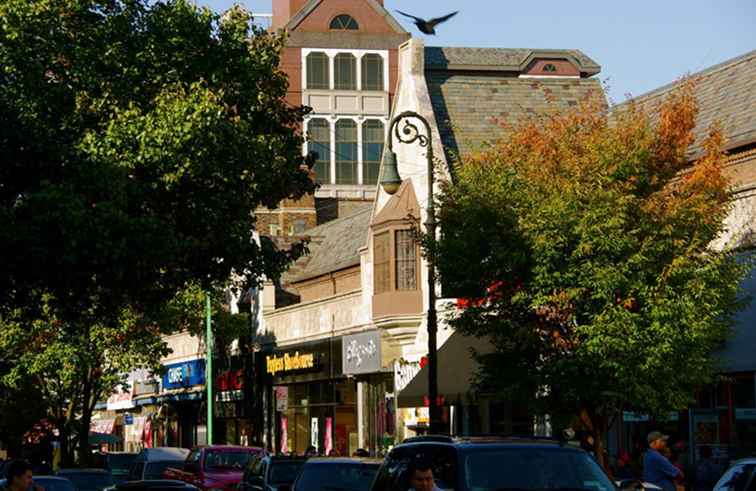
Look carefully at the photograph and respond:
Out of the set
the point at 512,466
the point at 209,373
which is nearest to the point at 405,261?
the point at 209,373

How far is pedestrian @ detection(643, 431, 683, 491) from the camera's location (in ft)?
61.5

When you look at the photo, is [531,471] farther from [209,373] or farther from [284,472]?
[209,373]

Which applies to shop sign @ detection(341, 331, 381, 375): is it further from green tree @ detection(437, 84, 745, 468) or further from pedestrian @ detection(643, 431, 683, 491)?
pedestrian @ detection(643, 431, 683, 491)

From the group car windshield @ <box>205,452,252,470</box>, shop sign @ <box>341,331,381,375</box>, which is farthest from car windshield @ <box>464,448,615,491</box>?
shop sign @ <box>341,331,381,375</box>

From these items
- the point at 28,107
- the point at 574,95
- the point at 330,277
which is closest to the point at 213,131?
the point at 28,107

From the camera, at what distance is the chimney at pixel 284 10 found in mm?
90875

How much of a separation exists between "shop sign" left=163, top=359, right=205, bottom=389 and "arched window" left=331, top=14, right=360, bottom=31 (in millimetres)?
29991

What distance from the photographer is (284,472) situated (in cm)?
2453

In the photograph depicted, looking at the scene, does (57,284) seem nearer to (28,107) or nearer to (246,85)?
(28,107)

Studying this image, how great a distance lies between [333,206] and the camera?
70.7m

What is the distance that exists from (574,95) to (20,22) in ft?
73.3

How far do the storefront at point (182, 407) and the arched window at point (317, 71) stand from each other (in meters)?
25.8

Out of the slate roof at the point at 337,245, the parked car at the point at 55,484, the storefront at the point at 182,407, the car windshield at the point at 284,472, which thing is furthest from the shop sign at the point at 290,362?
the parked car at the point at 55,484

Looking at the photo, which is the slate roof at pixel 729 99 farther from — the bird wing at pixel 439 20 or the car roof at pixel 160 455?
the car roof at pixel 160 455
